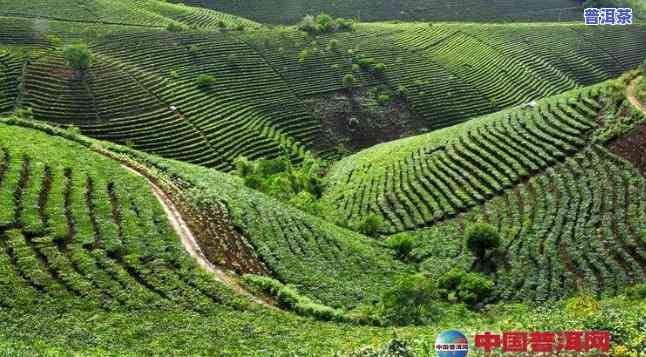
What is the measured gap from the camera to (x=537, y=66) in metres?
102

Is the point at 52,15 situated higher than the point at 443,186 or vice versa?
the point at 52,15

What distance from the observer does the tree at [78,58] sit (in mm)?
73169

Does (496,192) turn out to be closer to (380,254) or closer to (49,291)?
(380,254)

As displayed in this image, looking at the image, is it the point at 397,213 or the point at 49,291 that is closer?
the point at 49,291

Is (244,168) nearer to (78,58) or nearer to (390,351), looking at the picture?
(78,58)

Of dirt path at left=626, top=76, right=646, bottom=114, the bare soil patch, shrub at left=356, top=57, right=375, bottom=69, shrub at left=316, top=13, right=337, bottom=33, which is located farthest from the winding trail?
shrub at left=316, top=13, right=337, bottom=33

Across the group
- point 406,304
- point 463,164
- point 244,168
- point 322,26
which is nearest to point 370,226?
point 463,164

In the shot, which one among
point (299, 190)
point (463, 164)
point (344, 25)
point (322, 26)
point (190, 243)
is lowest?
point (299, 190)

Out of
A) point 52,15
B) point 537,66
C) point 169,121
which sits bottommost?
point 169,121

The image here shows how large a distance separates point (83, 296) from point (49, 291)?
148cm

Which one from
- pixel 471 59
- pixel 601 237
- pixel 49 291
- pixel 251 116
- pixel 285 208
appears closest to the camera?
pixel 49 291

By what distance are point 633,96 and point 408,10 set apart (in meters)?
81.9

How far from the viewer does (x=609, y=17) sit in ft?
404

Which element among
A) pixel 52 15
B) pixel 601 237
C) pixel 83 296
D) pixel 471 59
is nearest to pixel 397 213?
pixel 601 237
